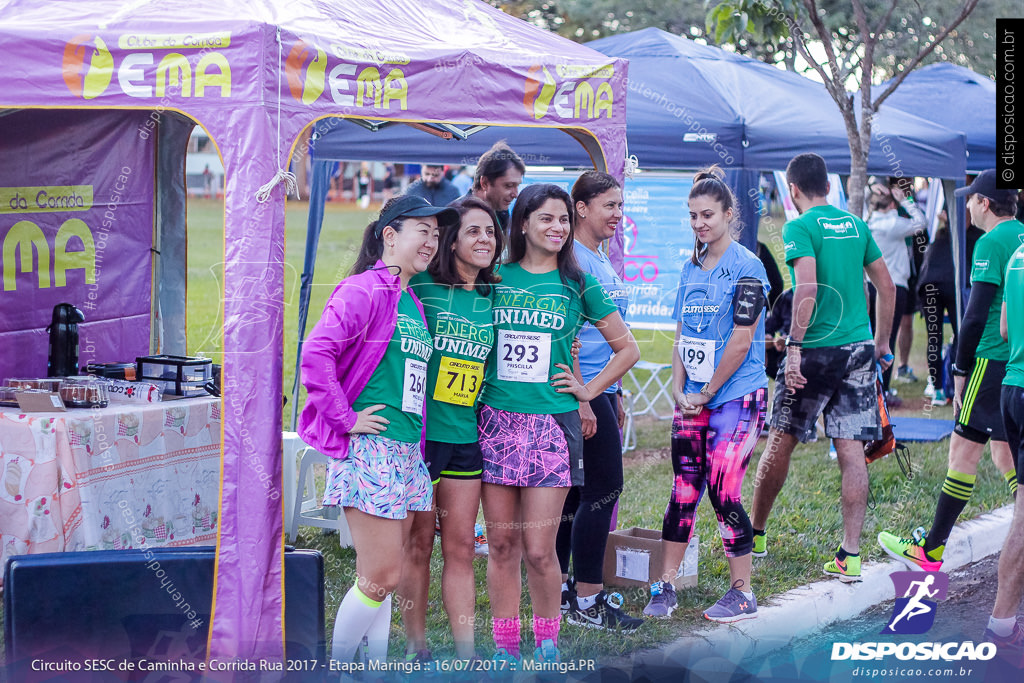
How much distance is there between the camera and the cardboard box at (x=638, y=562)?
4.79 m

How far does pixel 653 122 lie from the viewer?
754 cm

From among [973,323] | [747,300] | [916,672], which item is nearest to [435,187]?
[747,300]

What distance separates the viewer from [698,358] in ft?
14.6

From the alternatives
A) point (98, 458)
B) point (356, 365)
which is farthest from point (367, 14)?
point (98, 458)

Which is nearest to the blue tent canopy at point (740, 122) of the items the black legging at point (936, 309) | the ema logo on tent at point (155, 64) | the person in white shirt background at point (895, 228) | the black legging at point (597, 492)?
the person in white shirt background at point (895, 228)

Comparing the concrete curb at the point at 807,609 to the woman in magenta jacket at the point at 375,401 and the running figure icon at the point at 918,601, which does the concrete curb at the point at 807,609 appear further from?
the woman in magenta jacket at the point at 375,401

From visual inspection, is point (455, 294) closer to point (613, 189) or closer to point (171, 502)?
point (613, 189)

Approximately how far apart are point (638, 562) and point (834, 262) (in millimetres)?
1685

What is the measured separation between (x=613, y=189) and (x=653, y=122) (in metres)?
3.51

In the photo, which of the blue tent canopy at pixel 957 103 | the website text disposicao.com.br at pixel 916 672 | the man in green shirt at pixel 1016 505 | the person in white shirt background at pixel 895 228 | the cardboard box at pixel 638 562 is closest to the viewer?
the website text disposicao.com.br at pixel 916 672

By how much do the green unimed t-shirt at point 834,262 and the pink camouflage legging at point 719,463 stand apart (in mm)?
764

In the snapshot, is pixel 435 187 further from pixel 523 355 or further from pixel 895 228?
pixel 895 228

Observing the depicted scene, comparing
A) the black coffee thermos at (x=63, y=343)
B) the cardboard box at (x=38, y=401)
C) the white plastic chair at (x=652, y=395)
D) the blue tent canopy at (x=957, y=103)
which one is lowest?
the white plastic chair at (x=652, y=395)

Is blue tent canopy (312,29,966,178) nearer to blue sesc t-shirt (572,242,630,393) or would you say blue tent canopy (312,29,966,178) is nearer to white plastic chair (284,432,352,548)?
white plastic chair (284,432,352,548)
